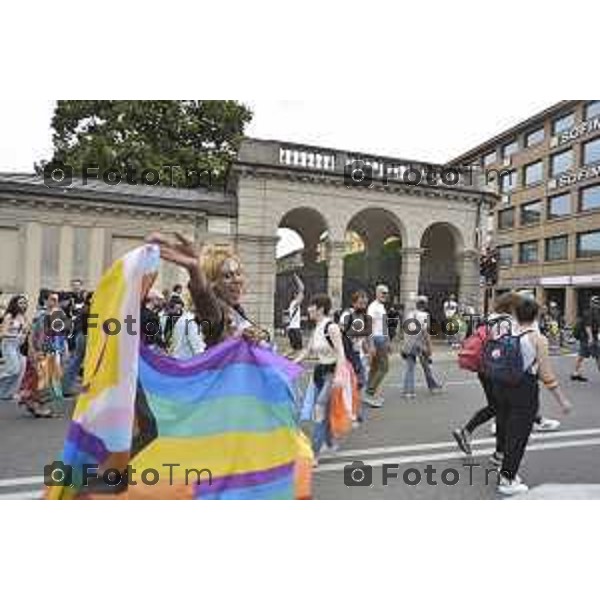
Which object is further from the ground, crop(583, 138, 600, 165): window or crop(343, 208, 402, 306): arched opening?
crop(583, 138, 600, 165): window

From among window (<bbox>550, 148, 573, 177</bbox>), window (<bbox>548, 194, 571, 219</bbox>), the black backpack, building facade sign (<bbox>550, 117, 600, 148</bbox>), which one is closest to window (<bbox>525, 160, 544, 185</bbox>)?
window (<bbox>550, 148, 573, 177</bbox>)

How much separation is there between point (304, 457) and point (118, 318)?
1363 mm

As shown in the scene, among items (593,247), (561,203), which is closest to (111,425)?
(593,247)

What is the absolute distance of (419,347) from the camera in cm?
834

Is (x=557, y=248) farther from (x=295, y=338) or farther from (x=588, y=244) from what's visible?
(x=295, y=338)

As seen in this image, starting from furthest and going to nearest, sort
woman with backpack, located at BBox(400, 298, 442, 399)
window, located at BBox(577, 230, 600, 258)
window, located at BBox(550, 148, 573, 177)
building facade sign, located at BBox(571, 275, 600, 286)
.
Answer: window, located at BBox(550, 148, 573, 177) < window, located at BBox(577, 230, 600, 258) < building facade sign, located at BBox(571, 275, 600, 286) < woman with backpack, located at BBox(400, 298, 442, 399)

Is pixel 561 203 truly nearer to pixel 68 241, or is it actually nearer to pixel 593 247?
pixel 593 247

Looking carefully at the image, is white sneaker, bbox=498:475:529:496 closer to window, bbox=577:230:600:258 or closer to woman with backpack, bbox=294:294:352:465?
woman with backpack, bbox=294:294:352:465

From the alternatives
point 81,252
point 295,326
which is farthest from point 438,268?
point 81,252

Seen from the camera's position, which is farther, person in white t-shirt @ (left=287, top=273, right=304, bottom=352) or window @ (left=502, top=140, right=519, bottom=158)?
window @ (left=502, top=140, right=519, bottom=158)

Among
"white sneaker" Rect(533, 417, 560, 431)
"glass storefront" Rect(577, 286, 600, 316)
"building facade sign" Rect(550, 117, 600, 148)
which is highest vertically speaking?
"building facade sign" Rect(550, 117, 600, 148)

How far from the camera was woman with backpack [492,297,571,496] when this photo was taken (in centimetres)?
428

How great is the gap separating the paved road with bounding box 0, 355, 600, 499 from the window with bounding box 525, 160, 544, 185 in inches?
1362

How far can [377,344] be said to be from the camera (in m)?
7.62
